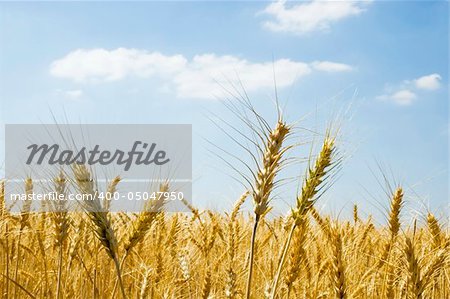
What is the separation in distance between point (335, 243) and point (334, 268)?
4.7 inches

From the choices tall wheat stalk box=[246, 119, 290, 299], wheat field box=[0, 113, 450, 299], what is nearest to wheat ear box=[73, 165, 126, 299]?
wheat field box=[0, 113, 450, 299]

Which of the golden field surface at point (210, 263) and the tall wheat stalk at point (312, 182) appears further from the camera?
the golden field surface at point (210, 263)

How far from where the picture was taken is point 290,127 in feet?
7.21

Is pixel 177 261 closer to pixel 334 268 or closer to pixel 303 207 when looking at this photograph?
pixel 334 268

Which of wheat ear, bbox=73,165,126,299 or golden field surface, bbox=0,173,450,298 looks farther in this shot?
golden field surface, bbox=0,173,450,298

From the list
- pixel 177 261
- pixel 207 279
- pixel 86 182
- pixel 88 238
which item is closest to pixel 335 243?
pixel 207 279

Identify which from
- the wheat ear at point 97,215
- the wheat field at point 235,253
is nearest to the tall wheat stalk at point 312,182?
the wheat field at point 235,253

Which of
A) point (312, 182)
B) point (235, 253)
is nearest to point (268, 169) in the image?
point (312, 182)

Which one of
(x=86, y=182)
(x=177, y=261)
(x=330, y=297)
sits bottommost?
(x=330, y=297)

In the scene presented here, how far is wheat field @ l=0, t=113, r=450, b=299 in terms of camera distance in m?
2.13

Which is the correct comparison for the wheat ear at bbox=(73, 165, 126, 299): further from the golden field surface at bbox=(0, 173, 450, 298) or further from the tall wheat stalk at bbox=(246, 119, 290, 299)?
the tall wheat stalk at bbox=(246, 119, 290, 299)

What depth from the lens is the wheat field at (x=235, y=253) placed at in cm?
213

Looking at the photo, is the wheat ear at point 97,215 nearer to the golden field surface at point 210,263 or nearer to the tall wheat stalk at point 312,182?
the golden field surface at point 210,263

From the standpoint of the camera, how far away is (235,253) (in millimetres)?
4023
